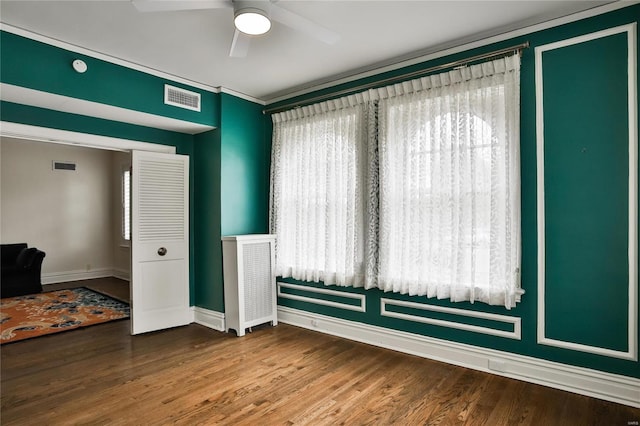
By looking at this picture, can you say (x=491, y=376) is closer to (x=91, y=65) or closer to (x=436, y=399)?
(x=436, y=399)

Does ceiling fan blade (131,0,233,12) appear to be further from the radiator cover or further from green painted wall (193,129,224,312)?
the radiator cover

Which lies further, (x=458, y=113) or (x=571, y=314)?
(x=458, y=113)

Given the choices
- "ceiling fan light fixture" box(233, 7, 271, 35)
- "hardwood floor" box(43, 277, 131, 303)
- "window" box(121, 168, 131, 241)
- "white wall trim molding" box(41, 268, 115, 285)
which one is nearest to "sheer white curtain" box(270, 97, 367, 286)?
"ceiling fan light fixture" box(233, 7, 271, 35)

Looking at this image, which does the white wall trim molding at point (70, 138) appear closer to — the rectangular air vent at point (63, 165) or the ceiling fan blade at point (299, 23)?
the ceiling fan blade at point (299, 23)

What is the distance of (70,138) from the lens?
143 inches

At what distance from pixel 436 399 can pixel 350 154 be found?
90.5 inches

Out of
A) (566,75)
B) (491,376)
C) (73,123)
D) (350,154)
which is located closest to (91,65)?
(73,123)

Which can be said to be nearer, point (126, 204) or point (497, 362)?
point (497, 362)

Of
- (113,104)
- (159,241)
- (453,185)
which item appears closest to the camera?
(453,185)

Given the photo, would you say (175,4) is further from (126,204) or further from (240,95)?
(126,204)

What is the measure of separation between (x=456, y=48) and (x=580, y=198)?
1.58 meters

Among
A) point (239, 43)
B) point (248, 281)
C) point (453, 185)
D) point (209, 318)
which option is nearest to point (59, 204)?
point (209, 318)

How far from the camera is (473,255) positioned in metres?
2.97

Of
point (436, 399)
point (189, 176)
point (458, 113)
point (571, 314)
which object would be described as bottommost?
point (436, 399)
